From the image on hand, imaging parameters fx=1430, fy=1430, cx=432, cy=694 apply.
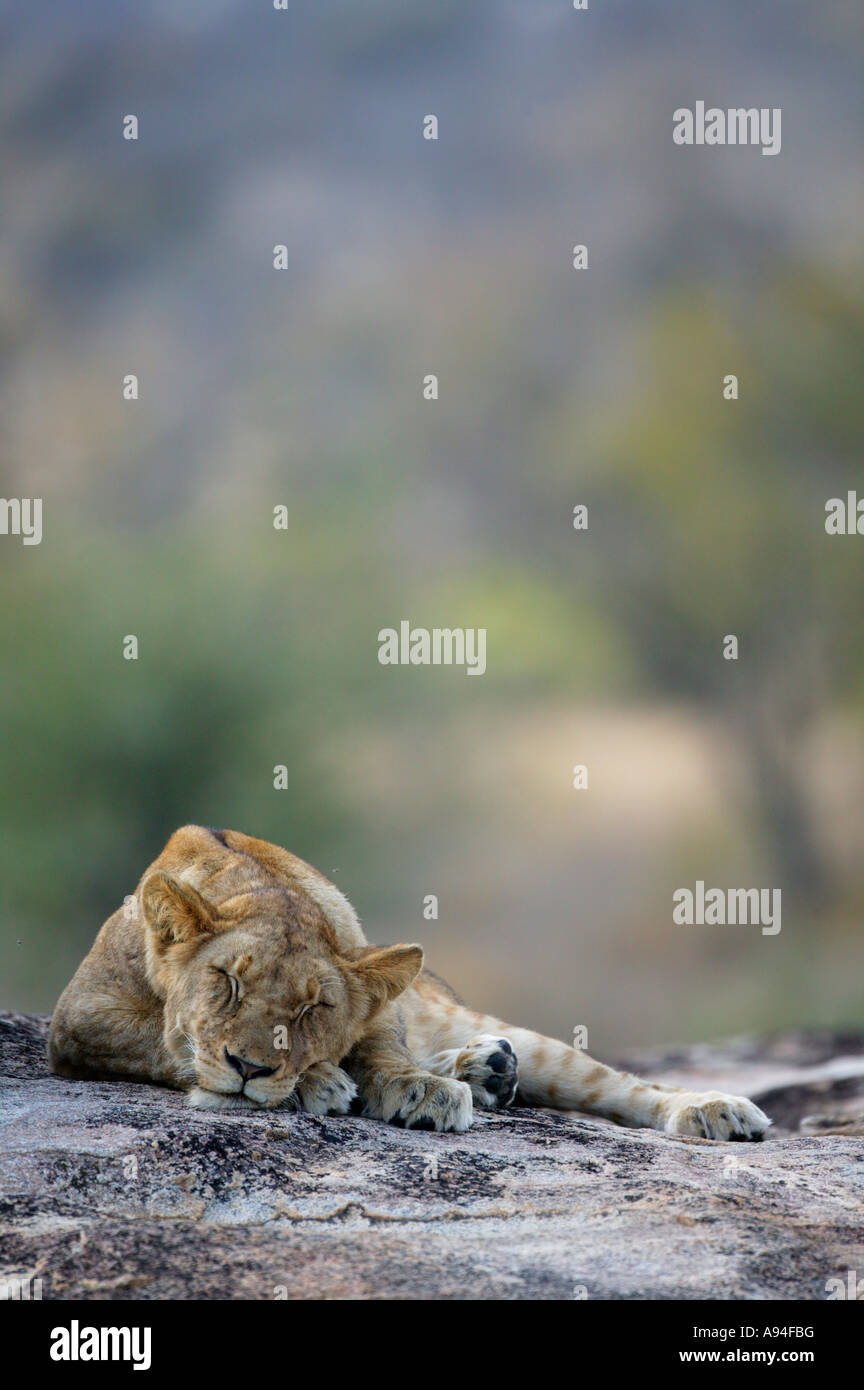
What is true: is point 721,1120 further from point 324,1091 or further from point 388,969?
point 324,1091

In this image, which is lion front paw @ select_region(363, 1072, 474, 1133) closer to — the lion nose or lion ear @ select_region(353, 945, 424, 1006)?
lion ear @ select_region(353, 945, 424, 1006)

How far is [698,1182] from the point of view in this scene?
4.23 m

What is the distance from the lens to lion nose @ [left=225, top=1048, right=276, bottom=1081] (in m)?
4.38

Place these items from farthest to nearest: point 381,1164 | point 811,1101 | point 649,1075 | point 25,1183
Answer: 1. point 649,1075
2. point 811,1101
3. point 381,1164
4. point 25,1183

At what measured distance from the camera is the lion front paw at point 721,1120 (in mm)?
5629

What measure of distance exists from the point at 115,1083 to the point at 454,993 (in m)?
2.41

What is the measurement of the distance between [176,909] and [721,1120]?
2.41m

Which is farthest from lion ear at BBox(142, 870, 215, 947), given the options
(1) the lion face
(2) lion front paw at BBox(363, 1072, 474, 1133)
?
(2) lion front paw at BBox(363, 1072, 474, 1133)

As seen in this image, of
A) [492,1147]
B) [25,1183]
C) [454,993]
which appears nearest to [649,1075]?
[454,993]

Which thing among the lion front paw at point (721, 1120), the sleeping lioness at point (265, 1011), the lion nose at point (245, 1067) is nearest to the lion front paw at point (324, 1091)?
the sleeping lioness at point (265, 1011)

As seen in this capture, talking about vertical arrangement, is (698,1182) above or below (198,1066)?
below

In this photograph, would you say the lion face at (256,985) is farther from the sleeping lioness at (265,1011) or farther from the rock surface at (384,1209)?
the rock surface at (384,1209)
